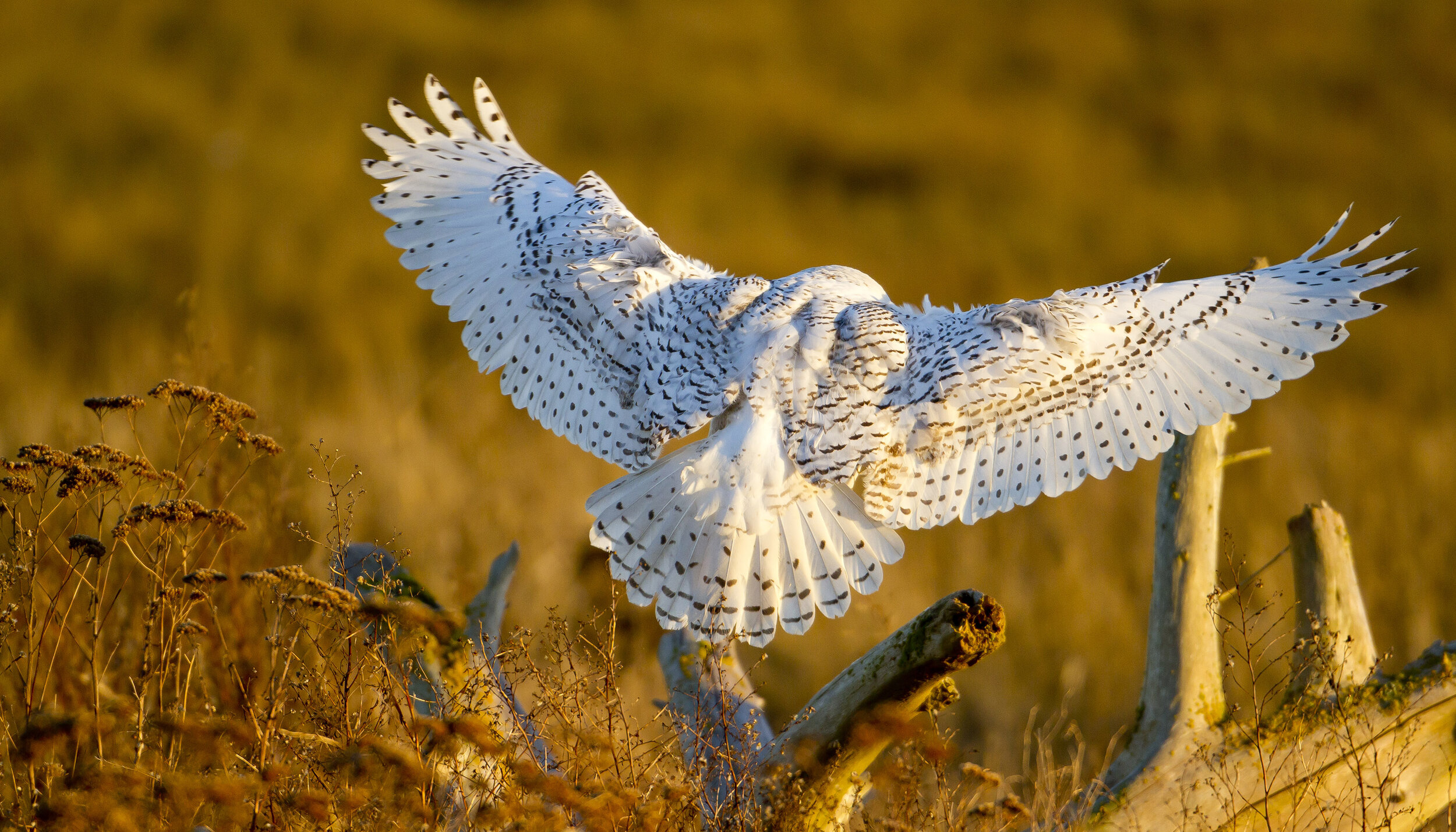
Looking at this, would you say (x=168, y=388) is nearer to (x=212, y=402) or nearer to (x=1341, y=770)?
(x=212, y=402)

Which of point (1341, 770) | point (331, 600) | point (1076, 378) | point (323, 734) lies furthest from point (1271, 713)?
point (331, 600)

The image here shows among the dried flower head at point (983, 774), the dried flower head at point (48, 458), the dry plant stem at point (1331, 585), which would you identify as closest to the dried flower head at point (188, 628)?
the dried flower head at point (48, 458)

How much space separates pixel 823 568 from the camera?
355 centimetres

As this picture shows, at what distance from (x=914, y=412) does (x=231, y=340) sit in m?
8.16

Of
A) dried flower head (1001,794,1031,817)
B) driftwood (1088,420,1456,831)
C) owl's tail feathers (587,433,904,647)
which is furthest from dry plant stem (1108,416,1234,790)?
dried flower head (1001,794,1031,817)

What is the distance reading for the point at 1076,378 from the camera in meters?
3.66

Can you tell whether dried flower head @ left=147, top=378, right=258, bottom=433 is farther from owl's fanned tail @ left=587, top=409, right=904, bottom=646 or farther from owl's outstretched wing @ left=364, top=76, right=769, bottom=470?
owl's outstretched wing @ left=364, top=76, right=769, bottom=470

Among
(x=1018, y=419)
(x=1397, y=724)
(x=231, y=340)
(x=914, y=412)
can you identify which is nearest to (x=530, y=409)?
(x=914, y=412)

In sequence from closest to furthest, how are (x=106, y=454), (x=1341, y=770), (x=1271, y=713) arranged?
(x=106, y=454)
(x=1341, y=770)
(x=1271, y=713)

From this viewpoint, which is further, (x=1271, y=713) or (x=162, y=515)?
(x=1271, y=713)

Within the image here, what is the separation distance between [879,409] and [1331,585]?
1.50 meters

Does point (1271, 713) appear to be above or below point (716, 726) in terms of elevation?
below

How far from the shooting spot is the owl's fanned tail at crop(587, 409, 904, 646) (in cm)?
351

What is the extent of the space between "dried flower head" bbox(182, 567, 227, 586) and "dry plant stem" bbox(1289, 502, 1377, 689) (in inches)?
120
